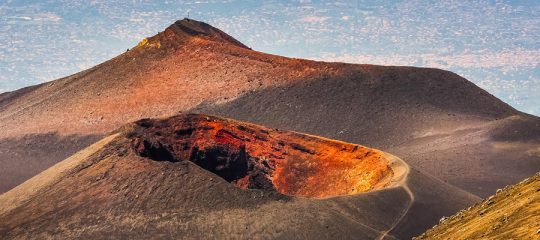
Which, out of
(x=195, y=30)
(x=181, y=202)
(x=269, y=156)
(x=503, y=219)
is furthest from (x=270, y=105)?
(x=503, y=219)

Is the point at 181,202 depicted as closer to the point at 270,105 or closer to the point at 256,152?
the point at 256,152

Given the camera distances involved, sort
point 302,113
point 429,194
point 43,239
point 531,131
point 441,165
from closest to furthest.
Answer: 1. point 43,239
2. point 429,194
3. point 441,165
4. point 531,131
5. point 302,113

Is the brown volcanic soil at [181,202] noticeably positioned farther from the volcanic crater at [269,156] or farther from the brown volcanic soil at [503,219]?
the brown volcanic soil at [503,219]

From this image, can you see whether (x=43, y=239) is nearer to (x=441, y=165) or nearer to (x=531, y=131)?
(x=441, y=165)

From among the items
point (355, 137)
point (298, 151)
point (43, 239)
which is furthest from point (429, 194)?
point (355, 137)

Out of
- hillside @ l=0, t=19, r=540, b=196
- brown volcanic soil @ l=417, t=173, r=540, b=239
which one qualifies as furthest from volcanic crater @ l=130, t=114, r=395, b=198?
brown volcanic soil @ l=417, t=173, r=540, b=239

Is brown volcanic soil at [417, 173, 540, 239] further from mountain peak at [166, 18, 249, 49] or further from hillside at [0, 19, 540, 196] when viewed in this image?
mountain peak at [166, 18, 249, 49]

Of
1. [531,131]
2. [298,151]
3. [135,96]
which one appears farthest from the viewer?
[135,96]
